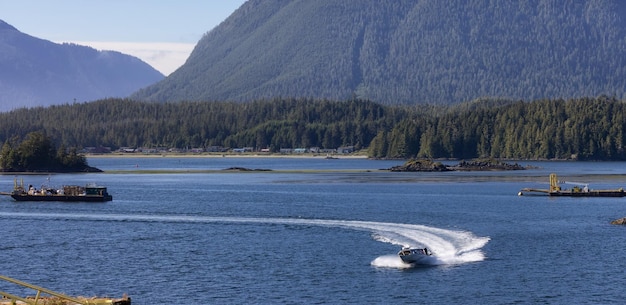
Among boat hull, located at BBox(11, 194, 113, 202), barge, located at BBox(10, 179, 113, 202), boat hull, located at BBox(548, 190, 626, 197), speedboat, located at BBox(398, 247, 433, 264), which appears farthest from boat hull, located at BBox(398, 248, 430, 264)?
boat hull, located at BBox(548, 190, 626, 197)

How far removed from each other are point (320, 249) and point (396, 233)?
12.1 meters

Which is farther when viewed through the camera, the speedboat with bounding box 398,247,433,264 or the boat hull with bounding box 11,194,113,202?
the boat hull with bounding box 11,194,113,202

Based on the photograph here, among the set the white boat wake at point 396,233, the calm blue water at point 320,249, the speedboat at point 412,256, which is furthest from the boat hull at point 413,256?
the calm blue water at point 320,249

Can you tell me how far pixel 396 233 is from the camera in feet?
323

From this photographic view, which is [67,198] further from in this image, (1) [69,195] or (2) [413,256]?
(2) [413,256]

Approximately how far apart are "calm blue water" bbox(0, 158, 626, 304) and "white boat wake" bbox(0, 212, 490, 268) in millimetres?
180

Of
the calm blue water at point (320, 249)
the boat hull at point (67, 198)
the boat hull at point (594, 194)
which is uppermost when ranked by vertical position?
the boat hull at point (594, 194)

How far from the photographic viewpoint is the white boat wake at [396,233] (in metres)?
81.8

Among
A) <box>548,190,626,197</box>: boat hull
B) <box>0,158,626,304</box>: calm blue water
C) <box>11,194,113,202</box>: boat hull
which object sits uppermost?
<box>548,190,626,197</box>: boat hull

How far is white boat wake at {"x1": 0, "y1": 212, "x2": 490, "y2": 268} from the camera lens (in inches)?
3219

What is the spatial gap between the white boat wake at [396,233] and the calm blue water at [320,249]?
18cm

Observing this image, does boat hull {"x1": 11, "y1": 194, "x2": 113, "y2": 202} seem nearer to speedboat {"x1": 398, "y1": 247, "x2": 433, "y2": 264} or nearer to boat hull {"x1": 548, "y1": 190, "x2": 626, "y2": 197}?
boat hull {"x1": 548, "y1": 190, "x2": 626, "y2": 197}

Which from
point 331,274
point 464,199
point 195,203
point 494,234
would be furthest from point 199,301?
point 464,199

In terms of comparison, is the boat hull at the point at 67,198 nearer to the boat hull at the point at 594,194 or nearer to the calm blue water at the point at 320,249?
the calm blue water at the point at 320,249
